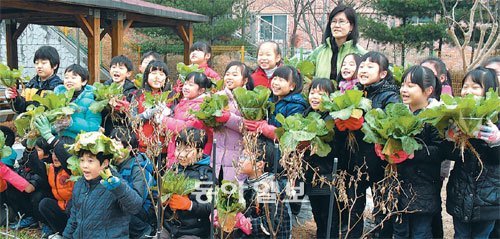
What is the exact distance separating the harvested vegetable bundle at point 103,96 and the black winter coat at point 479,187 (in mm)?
2561

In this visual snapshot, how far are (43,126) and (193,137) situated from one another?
1.19 metres

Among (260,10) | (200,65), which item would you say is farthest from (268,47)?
(260,10)

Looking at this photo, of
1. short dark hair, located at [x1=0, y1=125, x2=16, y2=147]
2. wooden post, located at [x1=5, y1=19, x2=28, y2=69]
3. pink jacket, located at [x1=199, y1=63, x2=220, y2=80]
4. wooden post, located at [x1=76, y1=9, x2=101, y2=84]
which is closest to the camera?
short dark hair, located at [x1=0, y1=125, x2=16, y2=147]

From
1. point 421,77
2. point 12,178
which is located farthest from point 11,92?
point 421,77

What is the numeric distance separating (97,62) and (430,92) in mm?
7709

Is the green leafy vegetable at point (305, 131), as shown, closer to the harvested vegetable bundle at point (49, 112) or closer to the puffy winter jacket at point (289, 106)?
the puffy winter jacket at point (289, 106)

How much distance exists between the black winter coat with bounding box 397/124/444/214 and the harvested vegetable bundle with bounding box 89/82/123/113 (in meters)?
2.27

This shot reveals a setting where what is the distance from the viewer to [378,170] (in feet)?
11.0

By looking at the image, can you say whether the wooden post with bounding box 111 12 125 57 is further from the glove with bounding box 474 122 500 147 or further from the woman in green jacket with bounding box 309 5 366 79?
the glove with bounding box 474 122 500 147

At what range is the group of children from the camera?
301cm

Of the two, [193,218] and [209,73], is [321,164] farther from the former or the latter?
[209,73]

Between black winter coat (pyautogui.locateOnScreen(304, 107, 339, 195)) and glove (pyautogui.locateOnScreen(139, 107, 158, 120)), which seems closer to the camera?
black winter coat (pyautogui.locateOnScreen(304, 107, 339, 195))

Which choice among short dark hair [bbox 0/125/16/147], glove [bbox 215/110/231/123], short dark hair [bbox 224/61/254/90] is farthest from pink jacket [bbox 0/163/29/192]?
short dark hair [bbox 224/61/254/90]

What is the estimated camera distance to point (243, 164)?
3.09m
